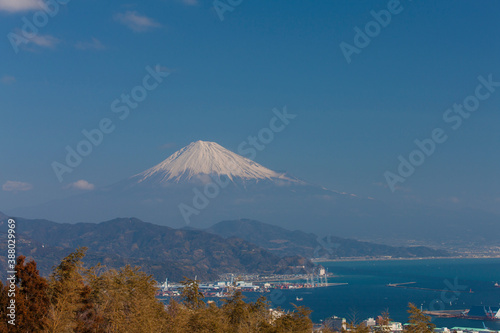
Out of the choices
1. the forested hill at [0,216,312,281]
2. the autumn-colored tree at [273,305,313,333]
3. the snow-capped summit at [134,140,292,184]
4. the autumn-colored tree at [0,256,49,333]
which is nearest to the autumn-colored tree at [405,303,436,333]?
the autumn-colored tree at [273,305,313,333]

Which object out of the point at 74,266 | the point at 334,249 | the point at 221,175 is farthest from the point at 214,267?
the point at 74,266

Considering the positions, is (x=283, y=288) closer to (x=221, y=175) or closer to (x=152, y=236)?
(x=152, y=236)

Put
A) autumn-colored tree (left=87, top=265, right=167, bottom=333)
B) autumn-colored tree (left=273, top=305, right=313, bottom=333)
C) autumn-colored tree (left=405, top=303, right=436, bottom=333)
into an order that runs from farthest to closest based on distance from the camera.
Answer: autumn-colored tree (left=273, top=305, right=313, bottom=333)
autumn-colored tree (left=405, top=303, right=436, bottom=333)
autumn-colored tree (left=87, top=265, right=167, bottom=333)

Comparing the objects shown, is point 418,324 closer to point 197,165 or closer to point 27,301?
point 27,301

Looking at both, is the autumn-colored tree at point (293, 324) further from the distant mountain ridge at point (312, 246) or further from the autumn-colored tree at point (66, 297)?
the distant mountain ridge at point (312, 246)

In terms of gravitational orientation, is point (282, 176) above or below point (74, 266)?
above

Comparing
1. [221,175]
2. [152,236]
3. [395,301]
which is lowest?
[395,301]

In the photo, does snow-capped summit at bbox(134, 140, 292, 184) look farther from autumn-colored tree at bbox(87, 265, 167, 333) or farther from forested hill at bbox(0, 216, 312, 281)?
autumn-colored tree at bbox(87, 265, 167, 333)
